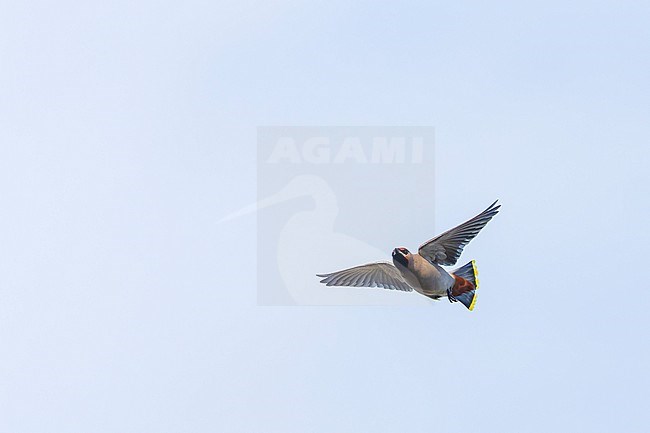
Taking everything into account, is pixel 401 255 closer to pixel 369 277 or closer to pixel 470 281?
pixel 470 281

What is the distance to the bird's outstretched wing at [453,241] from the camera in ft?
73.6

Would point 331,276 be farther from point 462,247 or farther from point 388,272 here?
point 462,247

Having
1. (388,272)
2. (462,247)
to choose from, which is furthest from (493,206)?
(388,272)

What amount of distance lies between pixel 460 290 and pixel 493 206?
1.90 m

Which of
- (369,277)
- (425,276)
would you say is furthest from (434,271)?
(369,277)

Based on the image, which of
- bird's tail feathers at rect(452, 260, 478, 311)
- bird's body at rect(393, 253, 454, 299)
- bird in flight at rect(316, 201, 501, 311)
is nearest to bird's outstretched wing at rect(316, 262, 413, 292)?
bird in flight at rect(316, 201, 501, 311)

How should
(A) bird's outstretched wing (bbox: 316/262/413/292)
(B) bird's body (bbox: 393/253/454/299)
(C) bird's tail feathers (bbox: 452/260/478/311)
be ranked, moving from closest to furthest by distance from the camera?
(B) bird's body (bbox: 393/253/454/299)
(C) bird's tail feathers (bbox: 452/260/478/311)
(A) bird's outstretched wing (bbox: 316/262/413/292)

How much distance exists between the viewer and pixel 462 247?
23.0 metres

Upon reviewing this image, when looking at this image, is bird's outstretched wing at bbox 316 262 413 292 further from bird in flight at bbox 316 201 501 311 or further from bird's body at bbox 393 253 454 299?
bird's body at bbox 393 253 454 299

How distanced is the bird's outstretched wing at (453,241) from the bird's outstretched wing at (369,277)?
911 mm

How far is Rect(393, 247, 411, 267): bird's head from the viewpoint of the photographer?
22.2 metres

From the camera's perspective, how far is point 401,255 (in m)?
22.2

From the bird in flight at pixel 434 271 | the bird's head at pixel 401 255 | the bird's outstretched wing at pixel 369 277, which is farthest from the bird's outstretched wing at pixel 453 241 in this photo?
the bird's outstretched wing at pixel 369 277

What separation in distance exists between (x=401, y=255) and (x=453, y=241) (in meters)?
1.25
